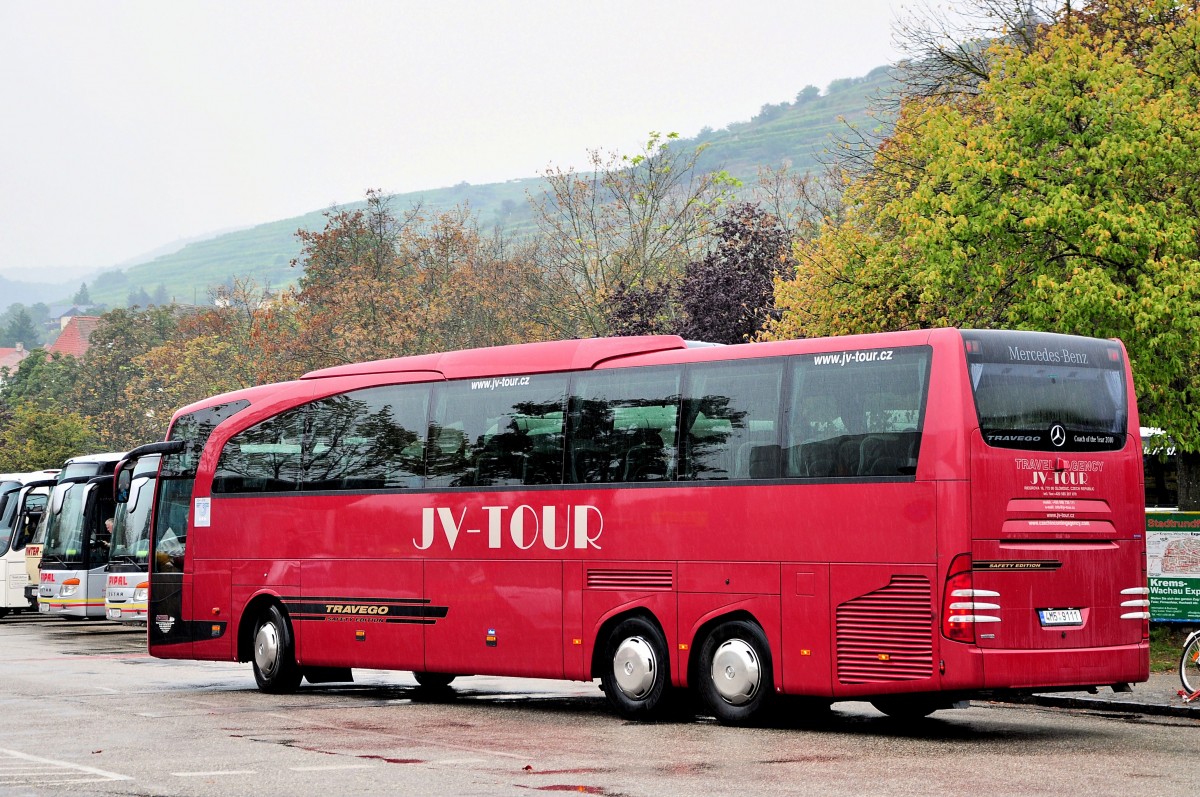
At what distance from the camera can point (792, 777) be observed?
11.4 m

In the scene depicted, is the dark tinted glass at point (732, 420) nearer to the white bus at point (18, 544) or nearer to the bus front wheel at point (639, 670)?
the bus front wheel at point (639, 670)

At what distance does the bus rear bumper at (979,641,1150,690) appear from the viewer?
13.2 m

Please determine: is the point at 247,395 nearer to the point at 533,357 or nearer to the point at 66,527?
the point at 533,357

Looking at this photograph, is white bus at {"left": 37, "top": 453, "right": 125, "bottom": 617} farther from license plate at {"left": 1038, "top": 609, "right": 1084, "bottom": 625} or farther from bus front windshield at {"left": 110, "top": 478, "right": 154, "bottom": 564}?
license plate at {"left": 1038, "top": 609, "right": 1084, "bottom": 625}

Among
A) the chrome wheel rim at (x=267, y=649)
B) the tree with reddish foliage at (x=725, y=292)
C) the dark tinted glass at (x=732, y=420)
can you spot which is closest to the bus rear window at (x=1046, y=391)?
the dark tinted glass at (x=732, y=420)

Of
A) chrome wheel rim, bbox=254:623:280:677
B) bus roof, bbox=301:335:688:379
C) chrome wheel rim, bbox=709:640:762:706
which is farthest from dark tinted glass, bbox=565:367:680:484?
chrome wheel rim, bbox=254:623:280:677

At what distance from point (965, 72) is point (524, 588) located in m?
20.2

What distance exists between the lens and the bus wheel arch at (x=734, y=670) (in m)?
14.7

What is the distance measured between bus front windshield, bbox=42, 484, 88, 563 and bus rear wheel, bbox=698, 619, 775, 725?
2305 centimetres

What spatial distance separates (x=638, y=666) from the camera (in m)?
15.6

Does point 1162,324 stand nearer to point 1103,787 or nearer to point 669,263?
point 1103,787

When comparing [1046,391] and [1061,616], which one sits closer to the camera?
[1061,616]

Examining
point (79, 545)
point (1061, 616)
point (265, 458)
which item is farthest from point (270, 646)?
point (79, 545)

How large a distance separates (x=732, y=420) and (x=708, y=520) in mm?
927
